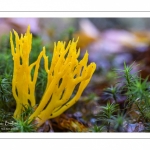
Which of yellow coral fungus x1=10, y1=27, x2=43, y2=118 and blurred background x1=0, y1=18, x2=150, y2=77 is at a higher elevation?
blurred background x1=0, y1=18, x2=150, y2=77

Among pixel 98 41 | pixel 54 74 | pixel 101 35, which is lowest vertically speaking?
pixel 54 74

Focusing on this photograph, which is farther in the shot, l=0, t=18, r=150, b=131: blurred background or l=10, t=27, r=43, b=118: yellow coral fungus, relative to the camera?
l=0, t=18, r=150, b=131: blurred background

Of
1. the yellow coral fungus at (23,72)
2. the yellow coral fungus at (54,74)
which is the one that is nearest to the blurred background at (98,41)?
the yellow coral fungus at (54,74)

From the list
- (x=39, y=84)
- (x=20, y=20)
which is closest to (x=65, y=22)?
(x=20, y=20)
